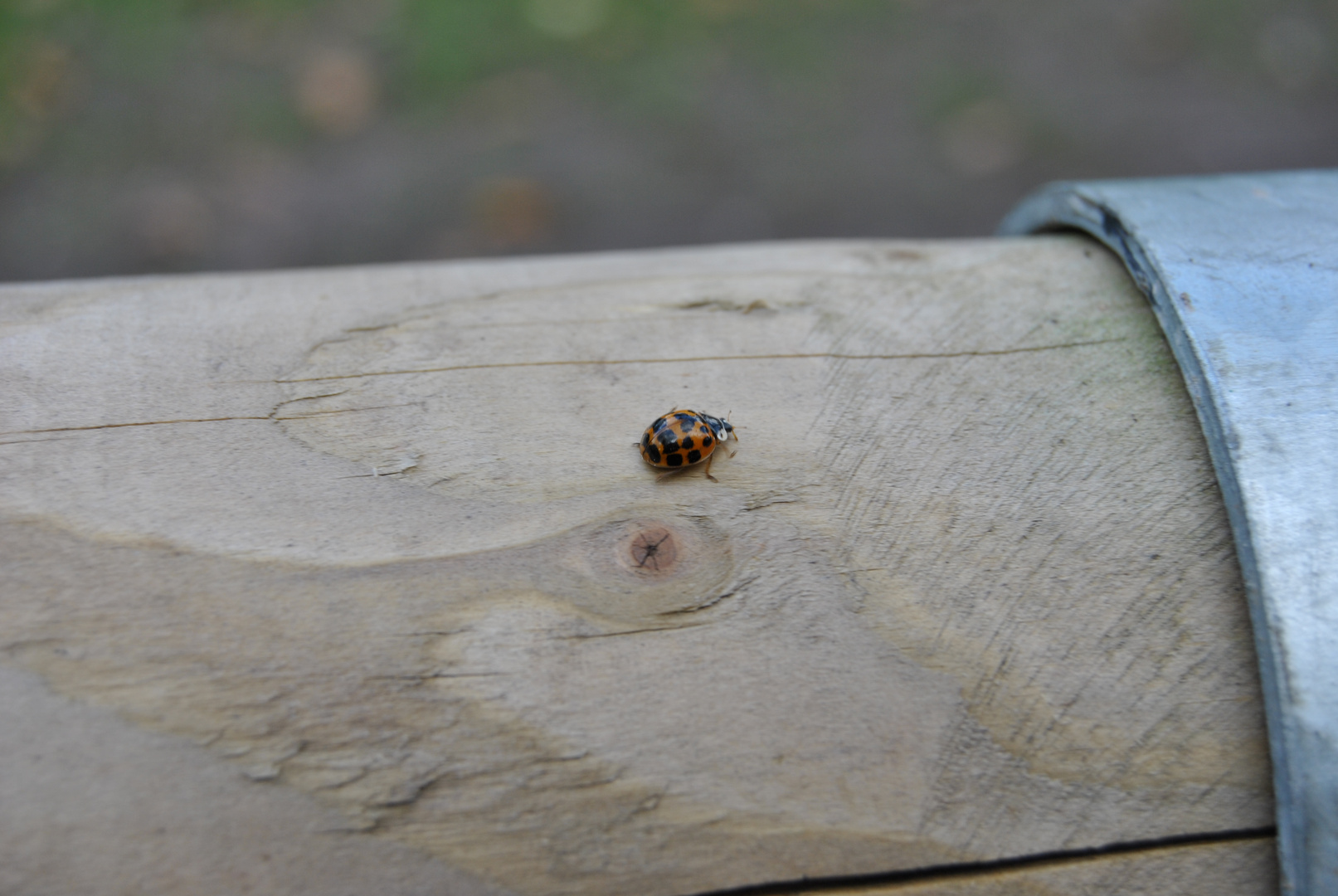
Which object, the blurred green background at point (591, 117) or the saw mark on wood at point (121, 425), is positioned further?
the blurred green background at point (591, 117)

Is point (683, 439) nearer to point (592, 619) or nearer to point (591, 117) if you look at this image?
point (592, 619)

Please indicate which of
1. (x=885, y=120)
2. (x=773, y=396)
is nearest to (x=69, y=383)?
(x=773, y=396)

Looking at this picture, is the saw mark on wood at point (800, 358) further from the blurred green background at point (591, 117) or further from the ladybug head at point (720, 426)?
the blurred green background at point (591, 117)

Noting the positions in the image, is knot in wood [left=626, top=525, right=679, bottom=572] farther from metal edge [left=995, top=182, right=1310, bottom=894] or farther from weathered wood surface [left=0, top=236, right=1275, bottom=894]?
metal edge [left=995, top=182, right=1310, bottom=894]

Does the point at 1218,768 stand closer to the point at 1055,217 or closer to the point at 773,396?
the point at 773,396

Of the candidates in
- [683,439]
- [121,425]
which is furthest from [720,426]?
[121,425]

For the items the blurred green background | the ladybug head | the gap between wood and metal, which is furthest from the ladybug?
the blurred green background

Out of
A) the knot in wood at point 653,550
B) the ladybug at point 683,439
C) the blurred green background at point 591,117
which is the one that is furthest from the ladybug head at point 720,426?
the blurred green background at point 591,117
